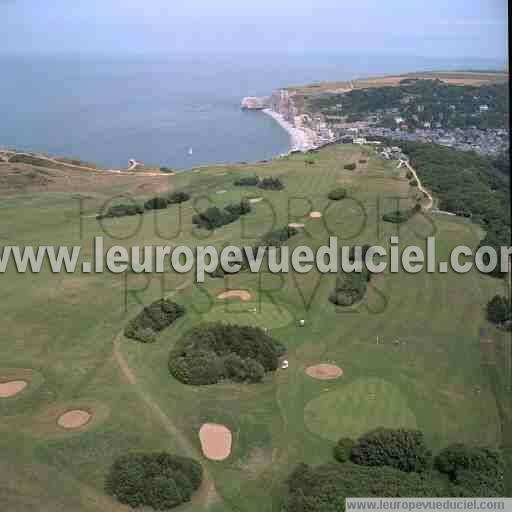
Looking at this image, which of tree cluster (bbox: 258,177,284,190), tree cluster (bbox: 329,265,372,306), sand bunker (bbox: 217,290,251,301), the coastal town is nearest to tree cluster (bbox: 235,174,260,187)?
tree cluster (bbox: 258,177,284,190)

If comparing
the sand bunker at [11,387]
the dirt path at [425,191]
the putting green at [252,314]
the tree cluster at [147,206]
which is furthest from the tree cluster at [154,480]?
the dirt path at [425,191]

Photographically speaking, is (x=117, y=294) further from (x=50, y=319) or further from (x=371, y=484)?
(x=371, y=484)

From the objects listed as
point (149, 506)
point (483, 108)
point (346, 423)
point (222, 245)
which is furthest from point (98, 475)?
point (483, 108)

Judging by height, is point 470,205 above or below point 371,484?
above

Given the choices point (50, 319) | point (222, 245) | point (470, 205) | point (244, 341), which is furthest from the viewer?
point (470, 205)

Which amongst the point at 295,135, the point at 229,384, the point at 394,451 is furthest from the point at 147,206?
the point at 295,135

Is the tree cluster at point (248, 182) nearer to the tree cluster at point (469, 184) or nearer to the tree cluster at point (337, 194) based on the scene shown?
the tree cluster at point (337, 194)

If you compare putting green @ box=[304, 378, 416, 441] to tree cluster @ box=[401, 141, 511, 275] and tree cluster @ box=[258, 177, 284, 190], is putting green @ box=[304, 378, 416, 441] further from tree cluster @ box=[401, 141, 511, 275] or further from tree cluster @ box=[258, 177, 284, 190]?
tree cluster @ box=[258, 177, 284, 190]
